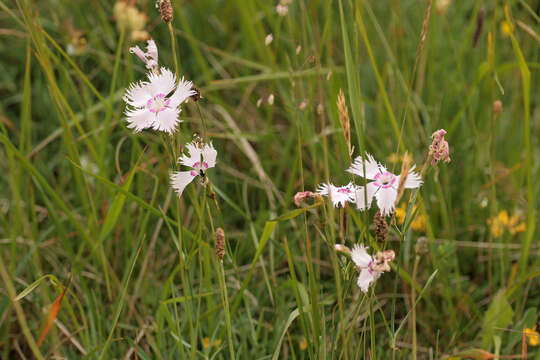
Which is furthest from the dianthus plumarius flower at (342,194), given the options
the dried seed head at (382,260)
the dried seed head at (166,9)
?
the dried seed head at (166,9)

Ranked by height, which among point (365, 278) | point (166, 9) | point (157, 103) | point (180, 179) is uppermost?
point (166, 9)

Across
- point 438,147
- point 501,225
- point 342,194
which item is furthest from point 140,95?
point 501,225

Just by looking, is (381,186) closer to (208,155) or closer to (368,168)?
(368,168)

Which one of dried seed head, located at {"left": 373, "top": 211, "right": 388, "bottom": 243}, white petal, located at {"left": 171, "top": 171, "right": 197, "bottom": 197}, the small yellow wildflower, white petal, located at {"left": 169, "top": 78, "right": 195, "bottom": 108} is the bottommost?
dried seed head, located at {"left": 373, "top": 211, "right": 388, "bottom": 243}

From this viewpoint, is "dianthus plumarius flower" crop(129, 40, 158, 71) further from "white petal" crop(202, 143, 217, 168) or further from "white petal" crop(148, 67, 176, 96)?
"white petal" crop(202, 143, 217, 168)

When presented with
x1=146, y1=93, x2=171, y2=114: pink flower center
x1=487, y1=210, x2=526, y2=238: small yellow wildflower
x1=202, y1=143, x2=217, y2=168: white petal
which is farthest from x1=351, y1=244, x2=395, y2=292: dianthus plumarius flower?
x1=487, y1=210, x2=526, y2=238: small yellow wildflower

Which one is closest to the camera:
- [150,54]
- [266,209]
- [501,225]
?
[150,54]

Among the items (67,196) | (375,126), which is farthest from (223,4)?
(67,196)

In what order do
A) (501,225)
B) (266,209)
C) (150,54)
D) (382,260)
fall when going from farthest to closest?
(266,209), (501,225), (150,54), (382,260)
